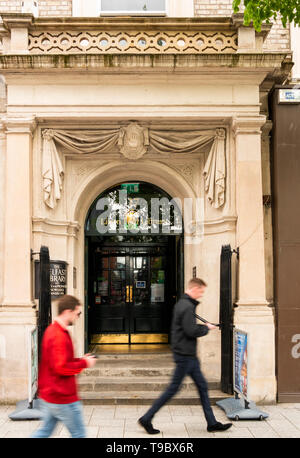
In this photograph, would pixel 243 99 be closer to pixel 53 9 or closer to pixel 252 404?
pixel 53 9

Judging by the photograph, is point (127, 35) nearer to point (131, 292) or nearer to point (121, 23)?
point (121, 23)

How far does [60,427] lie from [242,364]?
2.79m

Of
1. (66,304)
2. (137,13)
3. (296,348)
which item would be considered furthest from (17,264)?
(137,13)

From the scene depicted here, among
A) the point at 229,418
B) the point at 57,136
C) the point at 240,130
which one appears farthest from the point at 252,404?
the point at 57,136

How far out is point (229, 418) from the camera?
7363 millimetres

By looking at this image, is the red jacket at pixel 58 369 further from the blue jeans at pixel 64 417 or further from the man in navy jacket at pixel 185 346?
the man in navy jacket at pixel 185 346

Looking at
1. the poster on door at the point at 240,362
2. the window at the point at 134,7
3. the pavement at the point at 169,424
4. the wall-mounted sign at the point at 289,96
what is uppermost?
the window at the point at 134,7

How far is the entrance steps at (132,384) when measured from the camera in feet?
27.5

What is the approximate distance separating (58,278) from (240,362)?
136 inches

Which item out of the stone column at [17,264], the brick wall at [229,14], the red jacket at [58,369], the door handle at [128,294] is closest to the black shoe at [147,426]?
the red jacket at [58,369]

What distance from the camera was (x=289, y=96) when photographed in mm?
9016

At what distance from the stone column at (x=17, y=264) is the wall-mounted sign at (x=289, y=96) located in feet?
13.9

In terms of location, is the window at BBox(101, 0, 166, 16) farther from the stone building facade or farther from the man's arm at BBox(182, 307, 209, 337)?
the man's arm at BBox(182, 307, 209, 337)

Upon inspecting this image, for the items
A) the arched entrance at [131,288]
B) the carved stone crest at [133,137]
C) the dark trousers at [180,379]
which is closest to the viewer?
the dark trousers at [180,379]
